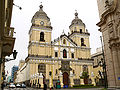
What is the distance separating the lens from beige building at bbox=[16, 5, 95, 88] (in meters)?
42.6

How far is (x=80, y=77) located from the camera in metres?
44.7

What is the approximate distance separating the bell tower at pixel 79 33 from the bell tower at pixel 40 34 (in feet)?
31.1

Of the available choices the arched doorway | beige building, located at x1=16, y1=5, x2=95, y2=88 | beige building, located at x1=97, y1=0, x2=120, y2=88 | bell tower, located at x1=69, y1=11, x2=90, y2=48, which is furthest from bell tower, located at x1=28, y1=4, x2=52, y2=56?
beige building, located at x1=97, y1=0, x2=120, y2=88

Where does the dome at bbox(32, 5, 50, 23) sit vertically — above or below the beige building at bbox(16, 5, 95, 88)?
above

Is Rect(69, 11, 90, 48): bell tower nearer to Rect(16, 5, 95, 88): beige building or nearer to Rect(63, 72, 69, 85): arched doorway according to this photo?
Rect(16, 5, 95, 88): beige building

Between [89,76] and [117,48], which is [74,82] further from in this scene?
[117,48]

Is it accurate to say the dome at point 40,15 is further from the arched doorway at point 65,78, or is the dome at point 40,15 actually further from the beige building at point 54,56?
the arched doorway at point 65,78

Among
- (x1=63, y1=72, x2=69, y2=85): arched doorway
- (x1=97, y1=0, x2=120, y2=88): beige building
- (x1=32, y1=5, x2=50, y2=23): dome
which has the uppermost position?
(x1=32, y1=5, x2=50, y2=23): dome

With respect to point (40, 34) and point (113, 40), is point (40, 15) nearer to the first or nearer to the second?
point (40, 34)

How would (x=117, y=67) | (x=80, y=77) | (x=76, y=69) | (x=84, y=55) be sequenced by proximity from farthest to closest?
(x=84, y=55) → (x=76, y=69) → (x=80, y=77) → (x=117, y=67)

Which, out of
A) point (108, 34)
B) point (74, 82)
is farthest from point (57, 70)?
point (108, 34)

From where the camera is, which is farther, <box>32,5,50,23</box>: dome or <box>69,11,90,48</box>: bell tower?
<box>69,11,90,48</box>: bell tower

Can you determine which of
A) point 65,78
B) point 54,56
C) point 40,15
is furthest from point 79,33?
point 65,78

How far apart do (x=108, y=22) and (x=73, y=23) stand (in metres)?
36.1
